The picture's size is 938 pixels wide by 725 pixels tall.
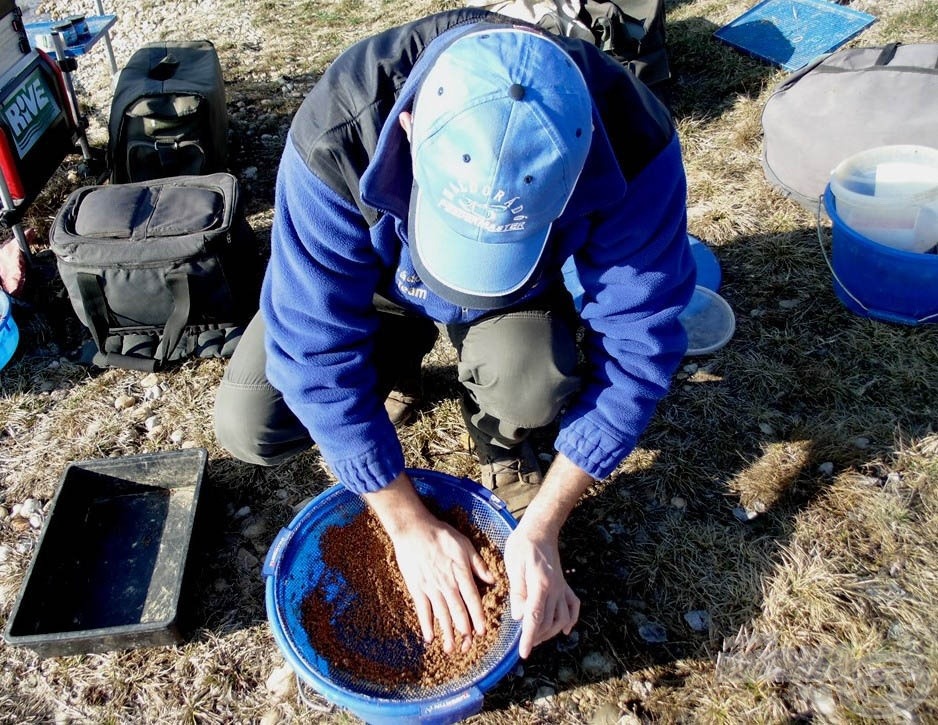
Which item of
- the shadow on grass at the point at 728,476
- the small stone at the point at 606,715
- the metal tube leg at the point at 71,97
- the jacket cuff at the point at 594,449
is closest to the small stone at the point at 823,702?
the shadow on grass at the point at 728,476

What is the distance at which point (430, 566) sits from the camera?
182cm

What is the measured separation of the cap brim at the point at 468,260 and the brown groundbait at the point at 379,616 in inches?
32.6

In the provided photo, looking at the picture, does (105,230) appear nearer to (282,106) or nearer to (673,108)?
(282,106)

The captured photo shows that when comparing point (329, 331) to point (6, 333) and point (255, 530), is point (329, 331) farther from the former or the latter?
point (6, 333)

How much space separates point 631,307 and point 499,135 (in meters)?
0.65

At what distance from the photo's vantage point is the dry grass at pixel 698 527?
76.9 inches

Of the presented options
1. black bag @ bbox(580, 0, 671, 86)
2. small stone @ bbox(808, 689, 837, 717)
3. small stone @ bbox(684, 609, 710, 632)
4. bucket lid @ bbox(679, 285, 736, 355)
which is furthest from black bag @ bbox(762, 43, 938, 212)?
small stone @ bbox(808, 689, 837, 717)

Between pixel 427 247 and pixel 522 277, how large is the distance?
183 millimetres

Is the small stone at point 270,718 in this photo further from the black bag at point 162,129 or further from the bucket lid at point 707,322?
the black bag at point 162,129

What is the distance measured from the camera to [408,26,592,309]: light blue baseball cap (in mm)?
1180

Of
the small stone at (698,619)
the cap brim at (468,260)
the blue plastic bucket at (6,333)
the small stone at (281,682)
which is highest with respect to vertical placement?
the cap brim at (468,260)

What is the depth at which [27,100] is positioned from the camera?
3.26 meters

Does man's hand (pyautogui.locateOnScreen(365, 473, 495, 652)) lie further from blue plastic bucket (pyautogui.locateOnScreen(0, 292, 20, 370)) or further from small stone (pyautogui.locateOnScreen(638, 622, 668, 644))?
blue plastic bucket (pyautogui.locateOnScreen(0, 292, 20, 370))

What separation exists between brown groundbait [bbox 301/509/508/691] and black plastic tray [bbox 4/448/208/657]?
432mm
